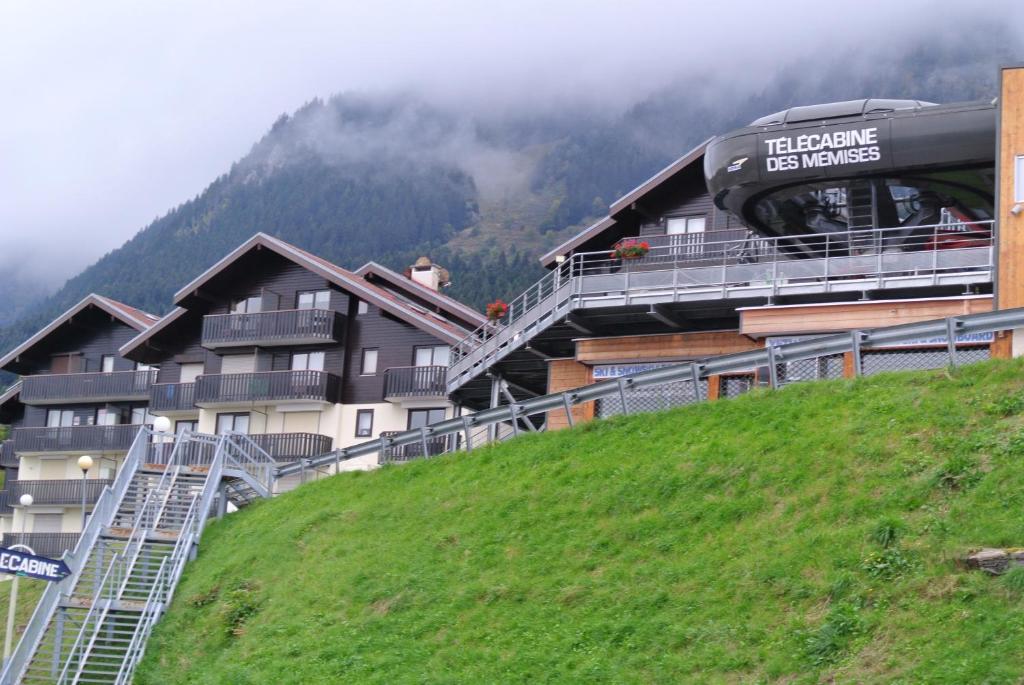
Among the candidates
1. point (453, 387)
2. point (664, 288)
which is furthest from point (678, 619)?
point (453, 387)

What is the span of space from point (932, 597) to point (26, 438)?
5209 centimetres

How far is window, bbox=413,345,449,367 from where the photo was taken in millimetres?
53031

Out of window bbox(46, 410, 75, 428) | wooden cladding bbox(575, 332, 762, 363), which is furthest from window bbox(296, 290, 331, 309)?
wooden cladding bbox(575, 332, 762, 363)

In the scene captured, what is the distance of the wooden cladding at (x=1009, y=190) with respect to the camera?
1175 inches

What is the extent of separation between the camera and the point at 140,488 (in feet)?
112

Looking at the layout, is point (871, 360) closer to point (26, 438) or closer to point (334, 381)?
point (334, 381)

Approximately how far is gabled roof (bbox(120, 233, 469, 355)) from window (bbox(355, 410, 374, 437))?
368cm

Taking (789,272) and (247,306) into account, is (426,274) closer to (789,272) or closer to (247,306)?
(247,306)

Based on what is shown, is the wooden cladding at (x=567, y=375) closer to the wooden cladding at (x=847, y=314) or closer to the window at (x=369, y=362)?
the wooden cladding at (x=847, y=314)

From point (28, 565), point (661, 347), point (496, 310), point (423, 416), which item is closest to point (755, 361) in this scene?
point (661, 347)

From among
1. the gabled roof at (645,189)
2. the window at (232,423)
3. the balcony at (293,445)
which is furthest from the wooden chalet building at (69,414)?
the gabled roof at (645,189)

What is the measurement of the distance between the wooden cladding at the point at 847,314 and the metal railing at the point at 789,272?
585 millimetres

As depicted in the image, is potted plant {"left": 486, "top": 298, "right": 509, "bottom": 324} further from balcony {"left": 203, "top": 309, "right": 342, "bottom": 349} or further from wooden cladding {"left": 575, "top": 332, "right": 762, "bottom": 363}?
balcony {"left": 203, "top": 309, "right": 342, "bottom": 349}

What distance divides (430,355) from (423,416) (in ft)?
7.13
